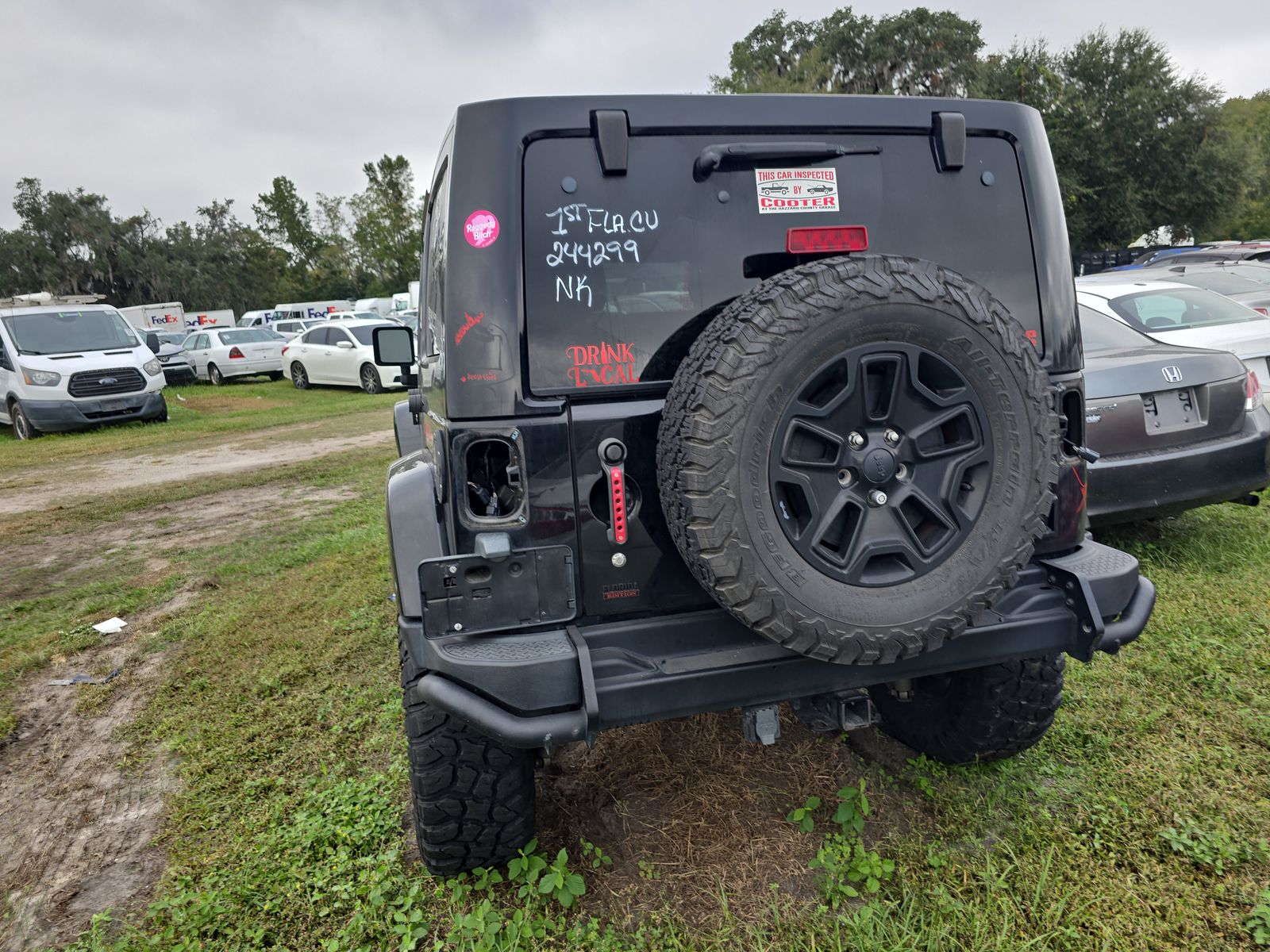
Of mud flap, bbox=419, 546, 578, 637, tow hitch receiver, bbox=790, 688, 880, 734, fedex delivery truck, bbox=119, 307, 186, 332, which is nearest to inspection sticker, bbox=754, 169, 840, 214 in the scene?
mud flap, bbox=419, 546, 578, 637

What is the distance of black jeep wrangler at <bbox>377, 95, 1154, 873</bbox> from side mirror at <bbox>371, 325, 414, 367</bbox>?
1719 mm

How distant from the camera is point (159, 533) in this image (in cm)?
716

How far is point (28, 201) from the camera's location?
5612 cm

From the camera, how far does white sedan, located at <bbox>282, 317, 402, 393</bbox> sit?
17.9m

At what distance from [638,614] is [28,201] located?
7009cm

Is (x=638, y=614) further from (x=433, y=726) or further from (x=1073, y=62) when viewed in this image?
(x=1073, y=62)

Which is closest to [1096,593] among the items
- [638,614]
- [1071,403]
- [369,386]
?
[1071,403]

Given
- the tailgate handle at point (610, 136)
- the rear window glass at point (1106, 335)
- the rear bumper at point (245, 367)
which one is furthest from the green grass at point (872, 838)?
the rear bumper at point (245, 367)

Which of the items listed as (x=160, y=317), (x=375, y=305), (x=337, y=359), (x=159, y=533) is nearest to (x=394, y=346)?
(x=159, y=533)

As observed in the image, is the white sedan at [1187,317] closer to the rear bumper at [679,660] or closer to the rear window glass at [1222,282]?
the rear window glass at [1222,282]

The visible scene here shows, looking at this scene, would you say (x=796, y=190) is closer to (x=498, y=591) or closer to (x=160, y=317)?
(x=498, y=591)

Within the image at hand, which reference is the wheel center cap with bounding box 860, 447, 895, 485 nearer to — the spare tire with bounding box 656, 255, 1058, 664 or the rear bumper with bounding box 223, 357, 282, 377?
the spare tire with bounding box 656, 255, 1058, 664

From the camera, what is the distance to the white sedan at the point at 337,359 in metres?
17.9

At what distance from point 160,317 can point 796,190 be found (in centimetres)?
4367
